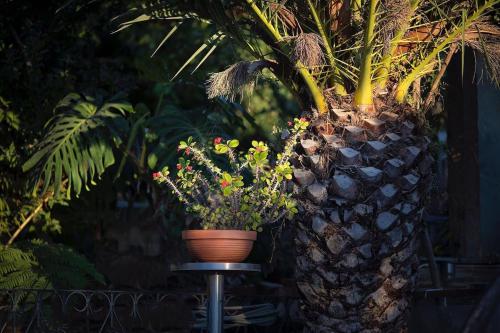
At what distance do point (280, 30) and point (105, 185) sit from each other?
3483 millimetres

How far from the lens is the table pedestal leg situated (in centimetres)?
442

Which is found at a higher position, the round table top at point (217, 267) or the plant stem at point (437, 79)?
the plant stem at point (437, 79)

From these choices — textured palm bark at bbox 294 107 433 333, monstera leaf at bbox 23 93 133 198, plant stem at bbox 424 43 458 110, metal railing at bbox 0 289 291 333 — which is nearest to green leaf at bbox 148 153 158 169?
monstera leaf at bbox 23 93 133 198

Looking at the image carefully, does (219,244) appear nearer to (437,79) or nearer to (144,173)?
(437,79)

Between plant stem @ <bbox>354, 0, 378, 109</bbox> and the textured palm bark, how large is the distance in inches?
3.7

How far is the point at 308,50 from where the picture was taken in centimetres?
448

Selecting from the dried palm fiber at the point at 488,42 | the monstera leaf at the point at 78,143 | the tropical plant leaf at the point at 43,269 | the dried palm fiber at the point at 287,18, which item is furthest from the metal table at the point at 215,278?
the monstera leaf at the point at 78,143

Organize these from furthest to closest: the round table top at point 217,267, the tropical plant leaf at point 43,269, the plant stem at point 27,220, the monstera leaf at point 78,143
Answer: the plant stem at point 27,220
the monstera leaf at point 78,143
the tropical plant leaf at point 43,269
the round table top at point 217,267

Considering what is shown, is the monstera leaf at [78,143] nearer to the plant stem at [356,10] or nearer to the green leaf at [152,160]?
the green leaf at [152,160]

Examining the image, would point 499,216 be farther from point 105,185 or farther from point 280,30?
point 105,185

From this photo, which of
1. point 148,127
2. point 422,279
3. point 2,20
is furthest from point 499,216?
point 2,20

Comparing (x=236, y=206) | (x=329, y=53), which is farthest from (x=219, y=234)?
(x=329, y=53)

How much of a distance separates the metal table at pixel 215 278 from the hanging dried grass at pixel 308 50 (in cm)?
123

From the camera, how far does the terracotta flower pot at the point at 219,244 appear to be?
4.41m
